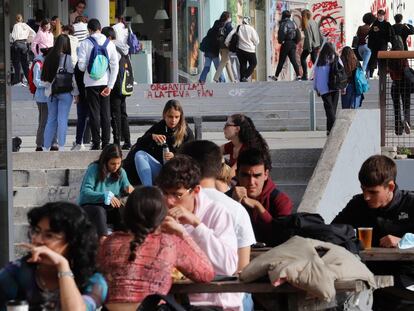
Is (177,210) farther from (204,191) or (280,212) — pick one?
(280,212)

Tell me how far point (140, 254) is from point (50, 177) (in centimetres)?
825

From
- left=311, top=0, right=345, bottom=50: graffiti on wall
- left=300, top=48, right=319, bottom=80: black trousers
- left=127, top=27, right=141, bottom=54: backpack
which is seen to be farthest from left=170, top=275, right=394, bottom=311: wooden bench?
left=311, top=0, right=345, bottom=50: graffiti on wall

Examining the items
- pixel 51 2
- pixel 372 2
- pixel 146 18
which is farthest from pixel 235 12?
pixel 372 2

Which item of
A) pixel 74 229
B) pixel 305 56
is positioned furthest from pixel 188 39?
pixel 74 229

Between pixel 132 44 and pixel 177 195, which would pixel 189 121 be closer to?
pixel 177 195

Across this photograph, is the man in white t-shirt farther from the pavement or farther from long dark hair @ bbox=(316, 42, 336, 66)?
long dark hair @ bbox=(316, 42, 336, 66)

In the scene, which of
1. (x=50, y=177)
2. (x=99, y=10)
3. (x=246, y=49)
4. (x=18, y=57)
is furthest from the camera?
(x=18, y=57)

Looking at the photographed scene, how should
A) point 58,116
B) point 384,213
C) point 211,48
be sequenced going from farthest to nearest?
point 211,48
point 58,116
point 384,213

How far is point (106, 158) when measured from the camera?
1235 centimetres

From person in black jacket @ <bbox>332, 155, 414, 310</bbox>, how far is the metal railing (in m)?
7.13

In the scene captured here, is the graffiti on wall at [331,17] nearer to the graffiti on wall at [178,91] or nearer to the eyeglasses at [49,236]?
the graffiti on wall at [178,91]

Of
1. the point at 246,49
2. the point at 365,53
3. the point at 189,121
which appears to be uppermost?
the point at 246,49

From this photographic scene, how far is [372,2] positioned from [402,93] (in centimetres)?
2839

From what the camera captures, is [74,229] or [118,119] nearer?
[74,229]
